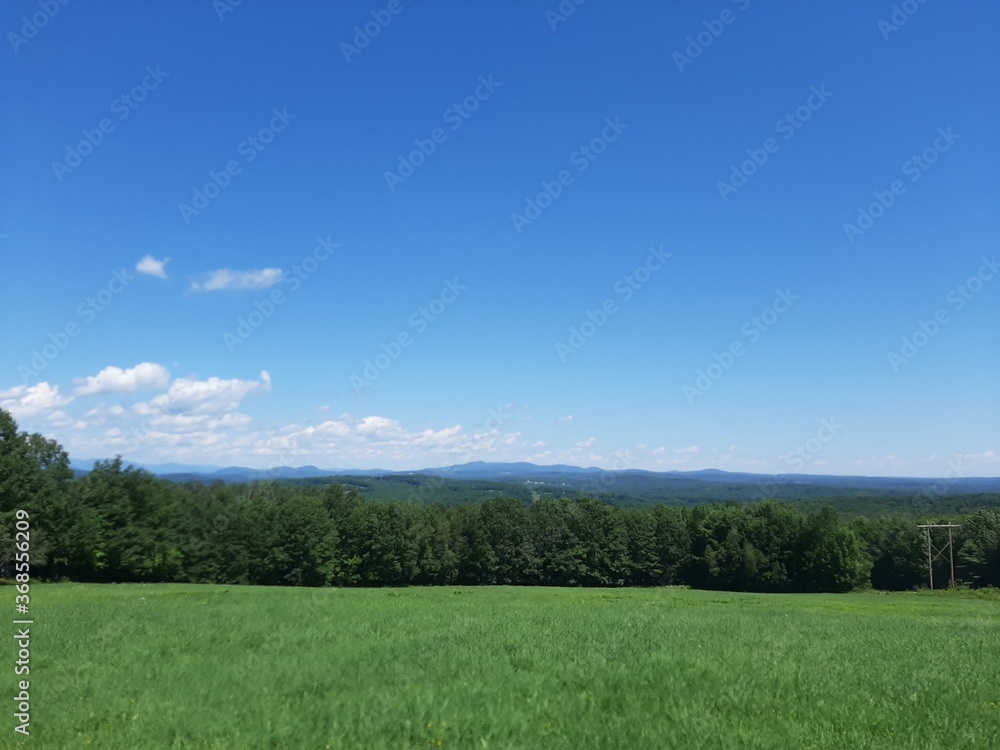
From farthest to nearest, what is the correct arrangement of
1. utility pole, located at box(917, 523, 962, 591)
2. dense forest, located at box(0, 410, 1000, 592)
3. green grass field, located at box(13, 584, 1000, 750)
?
dense forest, located at box(0, 410, 1000, 592) < utility pole, located at box(917, 523, 962, 591) < green grass field, located at box(13, 584, 1000, 750)

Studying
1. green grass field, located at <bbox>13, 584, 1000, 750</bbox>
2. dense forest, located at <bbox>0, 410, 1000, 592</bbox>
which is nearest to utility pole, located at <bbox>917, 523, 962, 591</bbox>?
dense forest, located at <bbox>0, 410, 1000, 592</bbox>

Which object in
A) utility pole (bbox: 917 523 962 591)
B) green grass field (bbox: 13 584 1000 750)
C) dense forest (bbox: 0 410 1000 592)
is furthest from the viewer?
dense forest (bbox: 0 410 1000 592)

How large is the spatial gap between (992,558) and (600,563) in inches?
1715

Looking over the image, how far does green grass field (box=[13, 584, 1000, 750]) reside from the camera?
7.84 meters

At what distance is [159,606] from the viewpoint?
19625mm

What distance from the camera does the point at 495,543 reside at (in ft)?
253

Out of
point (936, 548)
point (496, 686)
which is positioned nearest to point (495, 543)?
point (936, 548)

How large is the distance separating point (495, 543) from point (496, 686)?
69.6m

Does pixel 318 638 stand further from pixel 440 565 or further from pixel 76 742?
pixel 440 565

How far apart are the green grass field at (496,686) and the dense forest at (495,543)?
46.3 m

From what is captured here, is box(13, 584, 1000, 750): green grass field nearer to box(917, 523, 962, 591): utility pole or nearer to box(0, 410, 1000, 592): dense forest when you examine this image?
box(0, 410, 1000, 592): dense forest

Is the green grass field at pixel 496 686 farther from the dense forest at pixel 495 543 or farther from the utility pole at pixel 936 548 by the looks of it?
the utility pole at pixel 936 548

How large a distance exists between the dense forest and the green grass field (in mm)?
46266

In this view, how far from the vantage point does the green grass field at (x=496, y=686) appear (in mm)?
7840
